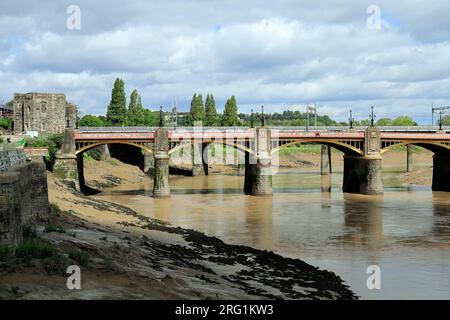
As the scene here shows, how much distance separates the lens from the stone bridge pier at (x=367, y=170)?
67.6 metres

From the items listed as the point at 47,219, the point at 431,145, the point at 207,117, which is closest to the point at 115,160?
the point at 207,117

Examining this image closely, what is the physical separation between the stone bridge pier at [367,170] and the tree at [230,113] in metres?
53.4

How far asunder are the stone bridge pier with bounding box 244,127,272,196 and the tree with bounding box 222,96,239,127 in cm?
5393

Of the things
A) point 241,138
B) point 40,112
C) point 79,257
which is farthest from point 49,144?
point 79,257

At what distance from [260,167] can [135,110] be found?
54202mm

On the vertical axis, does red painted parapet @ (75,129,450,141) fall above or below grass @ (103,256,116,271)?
above

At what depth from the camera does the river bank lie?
636 inches

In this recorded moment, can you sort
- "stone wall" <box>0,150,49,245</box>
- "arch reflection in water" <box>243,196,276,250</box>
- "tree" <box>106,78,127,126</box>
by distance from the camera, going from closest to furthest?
"stone wall" <box>0,150,49,245</box>
"arch reflection in water" <box>243,196,276,250</box>
"tree" <box>106,78,127,126</box>

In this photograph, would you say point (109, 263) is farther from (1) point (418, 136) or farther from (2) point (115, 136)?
(1) point (418, 136)

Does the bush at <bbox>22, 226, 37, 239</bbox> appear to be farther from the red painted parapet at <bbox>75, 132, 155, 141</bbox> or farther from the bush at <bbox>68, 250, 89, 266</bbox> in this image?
the red painted parapet at <bbox>75, 132, 155, 141</bbox>

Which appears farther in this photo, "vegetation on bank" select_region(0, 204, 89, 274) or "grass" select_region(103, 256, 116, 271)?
"grass" select_region(103, 256, 116, 271)

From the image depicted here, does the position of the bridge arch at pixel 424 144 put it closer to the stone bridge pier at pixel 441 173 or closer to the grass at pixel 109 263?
the stone bridge pier at pixel 441 173

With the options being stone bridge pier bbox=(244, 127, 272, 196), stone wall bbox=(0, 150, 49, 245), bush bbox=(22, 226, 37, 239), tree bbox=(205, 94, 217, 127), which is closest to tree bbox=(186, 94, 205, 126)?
tree bbox=(205, 94, 217, 127)
